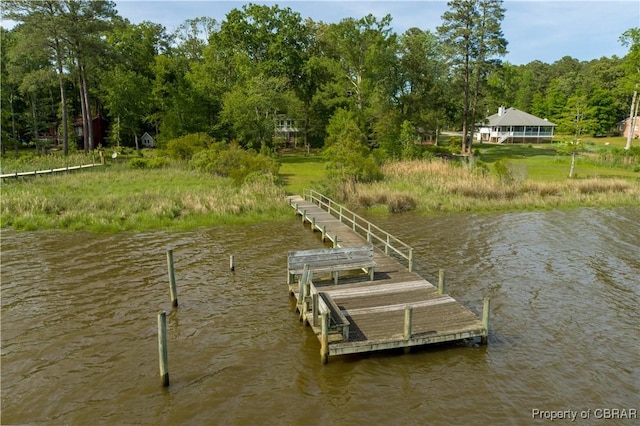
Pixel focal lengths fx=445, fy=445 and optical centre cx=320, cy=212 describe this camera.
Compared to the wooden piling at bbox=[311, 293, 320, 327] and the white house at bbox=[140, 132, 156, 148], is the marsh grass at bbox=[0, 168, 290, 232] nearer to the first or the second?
the wooden piling at bbox=[311, 293, 320, 327]

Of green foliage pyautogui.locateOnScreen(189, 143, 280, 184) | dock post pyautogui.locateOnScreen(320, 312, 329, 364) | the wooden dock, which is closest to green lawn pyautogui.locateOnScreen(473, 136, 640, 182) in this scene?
green foliage pyautogui.locateOnScreen(189, 143, 280, 184)

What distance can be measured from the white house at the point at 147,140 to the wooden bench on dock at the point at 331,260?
194ft

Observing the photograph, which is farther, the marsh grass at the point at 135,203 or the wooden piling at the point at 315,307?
the marsh grass at the point at 135,203

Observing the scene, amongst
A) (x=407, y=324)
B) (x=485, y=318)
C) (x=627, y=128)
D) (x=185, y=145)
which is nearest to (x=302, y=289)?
(x=407, y=324)

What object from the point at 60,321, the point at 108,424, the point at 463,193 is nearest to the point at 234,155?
the point at 463,193

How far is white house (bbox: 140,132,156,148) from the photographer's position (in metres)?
68.2

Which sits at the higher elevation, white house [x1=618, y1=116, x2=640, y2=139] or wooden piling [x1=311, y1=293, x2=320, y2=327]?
white house [x1=618, y1=116, x2=640, y2=139]

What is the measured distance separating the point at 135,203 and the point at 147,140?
45.0m

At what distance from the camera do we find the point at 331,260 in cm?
1546

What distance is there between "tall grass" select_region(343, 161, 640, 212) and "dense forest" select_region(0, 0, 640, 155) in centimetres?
722

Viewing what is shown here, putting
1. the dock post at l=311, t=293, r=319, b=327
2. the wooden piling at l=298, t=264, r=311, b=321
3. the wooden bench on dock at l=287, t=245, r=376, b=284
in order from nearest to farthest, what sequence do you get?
the dock post at l=311, t=293, r=319, b=327 < the wooden piling at l=298, t=264, r=311, b=321 < the wooden bench on dock at l=287, t=245, r=376, b=284

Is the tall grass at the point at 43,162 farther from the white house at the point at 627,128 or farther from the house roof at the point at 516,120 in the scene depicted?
the white house at the point at 627,128

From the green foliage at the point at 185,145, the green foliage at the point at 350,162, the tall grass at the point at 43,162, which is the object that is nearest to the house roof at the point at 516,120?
the green foliage at the point at 350,162

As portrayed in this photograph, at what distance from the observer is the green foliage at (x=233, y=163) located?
34000 millimetres
